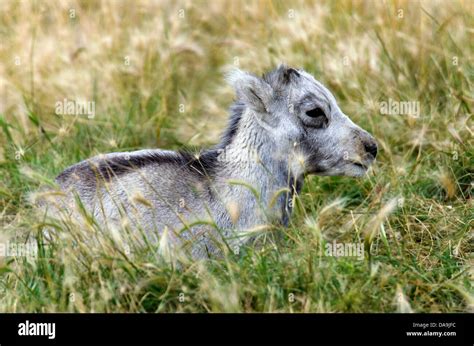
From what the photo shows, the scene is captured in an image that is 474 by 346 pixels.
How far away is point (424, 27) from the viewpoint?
11672 millimetres

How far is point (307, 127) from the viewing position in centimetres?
808

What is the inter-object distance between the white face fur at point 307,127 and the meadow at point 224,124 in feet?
1.18

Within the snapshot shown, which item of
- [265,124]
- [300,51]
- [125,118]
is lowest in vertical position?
[265,124]

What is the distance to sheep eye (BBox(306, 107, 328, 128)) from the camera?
8086 mm

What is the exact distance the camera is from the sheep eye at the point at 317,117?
8.09 meters

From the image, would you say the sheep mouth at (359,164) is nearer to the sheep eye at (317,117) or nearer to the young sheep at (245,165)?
the young sheep at (245,165)

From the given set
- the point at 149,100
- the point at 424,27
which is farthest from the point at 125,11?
the point at 424,27

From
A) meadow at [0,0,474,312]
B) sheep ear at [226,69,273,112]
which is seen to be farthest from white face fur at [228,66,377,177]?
meadow at [0,0,474,312]

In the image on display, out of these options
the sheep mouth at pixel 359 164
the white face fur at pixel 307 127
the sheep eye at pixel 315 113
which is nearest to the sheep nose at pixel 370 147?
the white face fur at pixel 307 127

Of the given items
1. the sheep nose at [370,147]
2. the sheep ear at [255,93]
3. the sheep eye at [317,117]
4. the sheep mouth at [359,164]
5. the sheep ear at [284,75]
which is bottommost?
the sheep mouth at [359,164]

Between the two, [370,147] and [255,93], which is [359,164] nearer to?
[370,147]

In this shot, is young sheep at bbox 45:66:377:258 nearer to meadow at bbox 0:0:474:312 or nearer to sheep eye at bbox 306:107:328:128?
sheep eye at bbox 306:107:328:128
